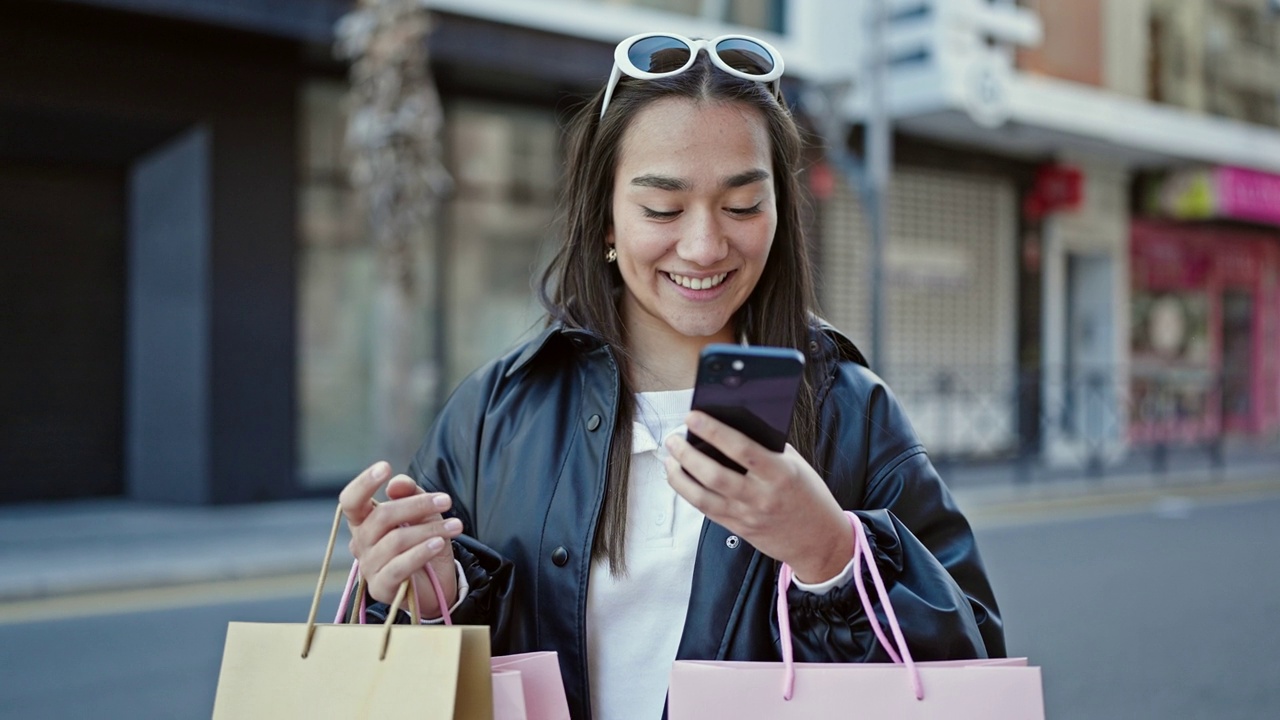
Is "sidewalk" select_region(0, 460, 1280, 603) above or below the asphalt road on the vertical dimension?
above

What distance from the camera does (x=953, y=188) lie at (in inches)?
657

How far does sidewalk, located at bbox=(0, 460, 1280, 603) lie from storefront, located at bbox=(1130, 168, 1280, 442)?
209 centimetres

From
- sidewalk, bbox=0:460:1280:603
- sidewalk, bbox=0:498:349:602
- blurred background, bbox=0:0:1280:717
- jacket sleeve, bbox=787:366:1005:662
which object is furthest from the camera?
sidewalk, bbox=0:460:1280:603

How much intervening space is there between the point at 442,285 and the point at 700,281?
10722mm

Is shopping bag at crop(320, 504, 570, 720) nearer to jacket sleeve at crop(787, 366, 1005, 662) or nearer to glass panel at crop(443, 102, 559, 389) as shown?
jacket sleeve at crop(787, 366, 1005, 662)

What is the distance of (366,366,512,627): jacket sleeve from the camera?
1676mm

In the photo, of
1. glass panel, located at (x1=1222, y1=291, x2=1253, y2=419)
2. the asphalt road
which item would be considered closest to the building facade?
the asphalt road

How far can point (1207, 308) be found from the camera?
20562 mm

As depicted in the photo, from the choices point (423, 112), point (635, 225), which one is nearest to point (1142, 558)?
point (423, 112)

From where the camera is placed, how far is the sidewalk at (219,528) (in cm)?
754

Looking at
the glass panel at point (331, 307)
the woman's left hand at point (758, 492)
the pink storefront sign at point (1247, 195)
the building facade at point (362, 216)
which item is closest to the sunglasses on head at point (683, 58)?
the woman's left hand at point (758, 492)

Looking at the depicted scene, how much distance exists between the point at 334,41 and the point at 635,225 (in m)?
9.43

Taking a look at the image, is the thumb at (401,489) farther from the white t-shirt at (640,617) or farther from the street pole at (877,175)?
the street pole at (877,175)

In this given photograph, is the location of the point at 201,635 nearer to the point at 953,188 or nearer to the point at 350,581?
the point at 350,581
